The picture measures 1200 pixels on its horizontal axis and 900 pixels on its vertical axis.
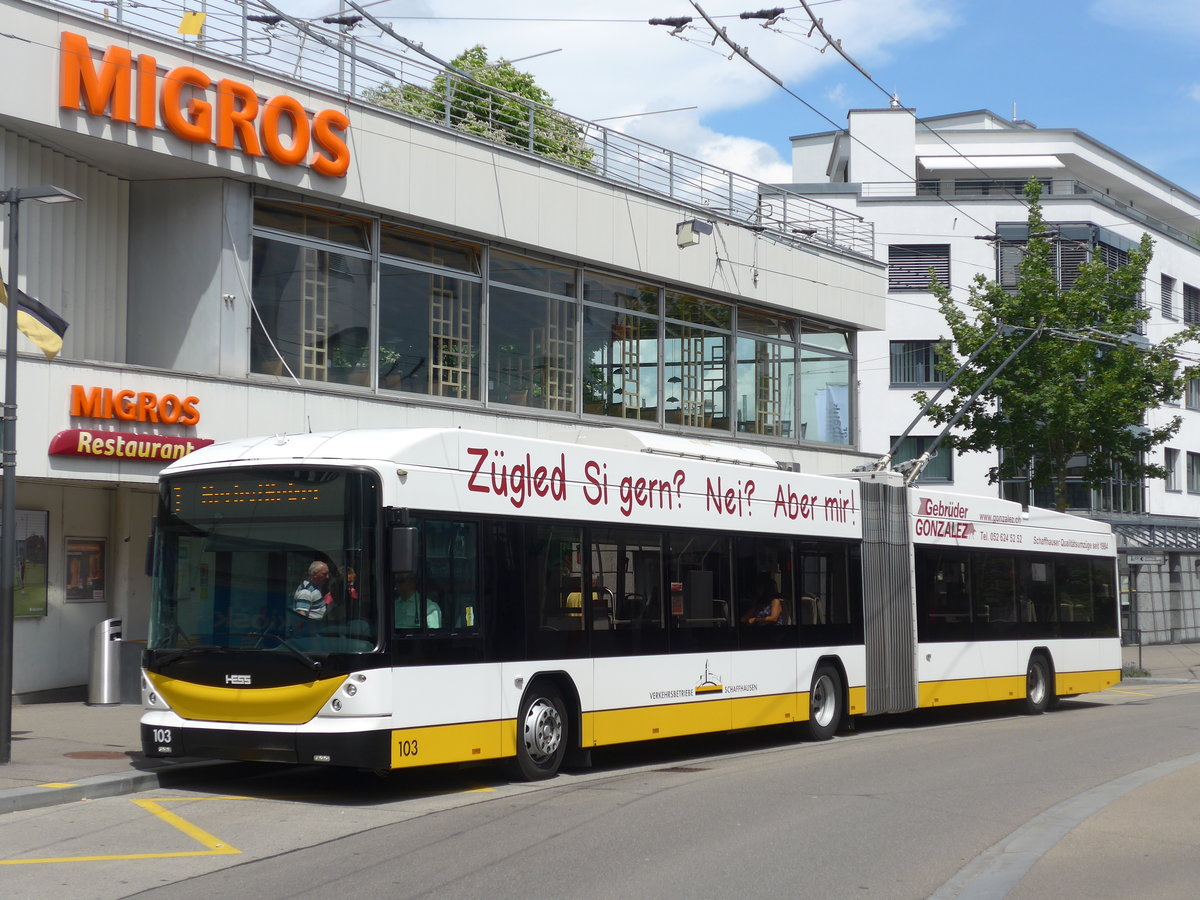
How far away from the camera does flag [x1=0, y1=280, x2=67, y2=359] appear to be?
13066mm

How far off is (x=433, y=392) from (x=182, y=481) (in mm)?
9817

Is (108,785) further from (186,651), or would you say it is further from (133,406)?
(133,406)

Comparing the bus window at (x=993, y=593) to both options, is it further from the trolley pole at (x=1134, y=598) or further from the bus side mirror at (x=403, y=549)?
the trolley pole at (x=1134, y=598)

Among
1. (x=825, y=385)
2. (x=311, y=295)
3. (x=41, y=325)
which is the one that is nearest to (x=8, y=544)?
(x=41, y=325)

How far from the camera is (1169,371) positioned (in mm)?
31719

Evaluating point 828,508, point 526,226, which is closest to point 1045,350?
point 526,226

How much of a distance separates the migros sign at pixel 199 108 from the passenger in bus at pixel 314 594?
8.40m

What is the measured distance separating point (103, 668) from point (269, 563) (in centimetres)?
769

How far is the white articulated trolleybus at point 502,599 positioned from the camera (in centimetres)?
1099

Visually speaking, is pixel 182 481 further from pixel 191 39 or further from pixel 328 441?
pixel 191 39

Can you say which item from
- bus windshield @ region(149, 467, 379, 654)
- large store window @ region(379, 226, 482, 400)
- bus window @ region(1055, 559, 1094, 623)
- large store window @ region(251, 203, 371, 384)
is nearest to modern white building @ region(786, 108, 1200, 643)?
bus window @ region(1055, 559, 1094, 623)

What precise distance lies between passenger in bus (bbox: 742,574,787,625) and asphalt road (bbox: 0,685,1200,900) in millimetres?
1437

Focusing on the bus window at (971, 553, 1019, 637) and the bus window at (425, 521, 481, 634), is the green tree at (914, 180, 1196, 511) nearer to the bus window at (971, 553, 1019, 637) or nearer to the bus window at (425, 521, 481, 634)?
the bus window at (971, 553, 1019, 637)

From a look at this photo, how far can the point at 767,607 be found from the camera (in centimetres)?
1596
